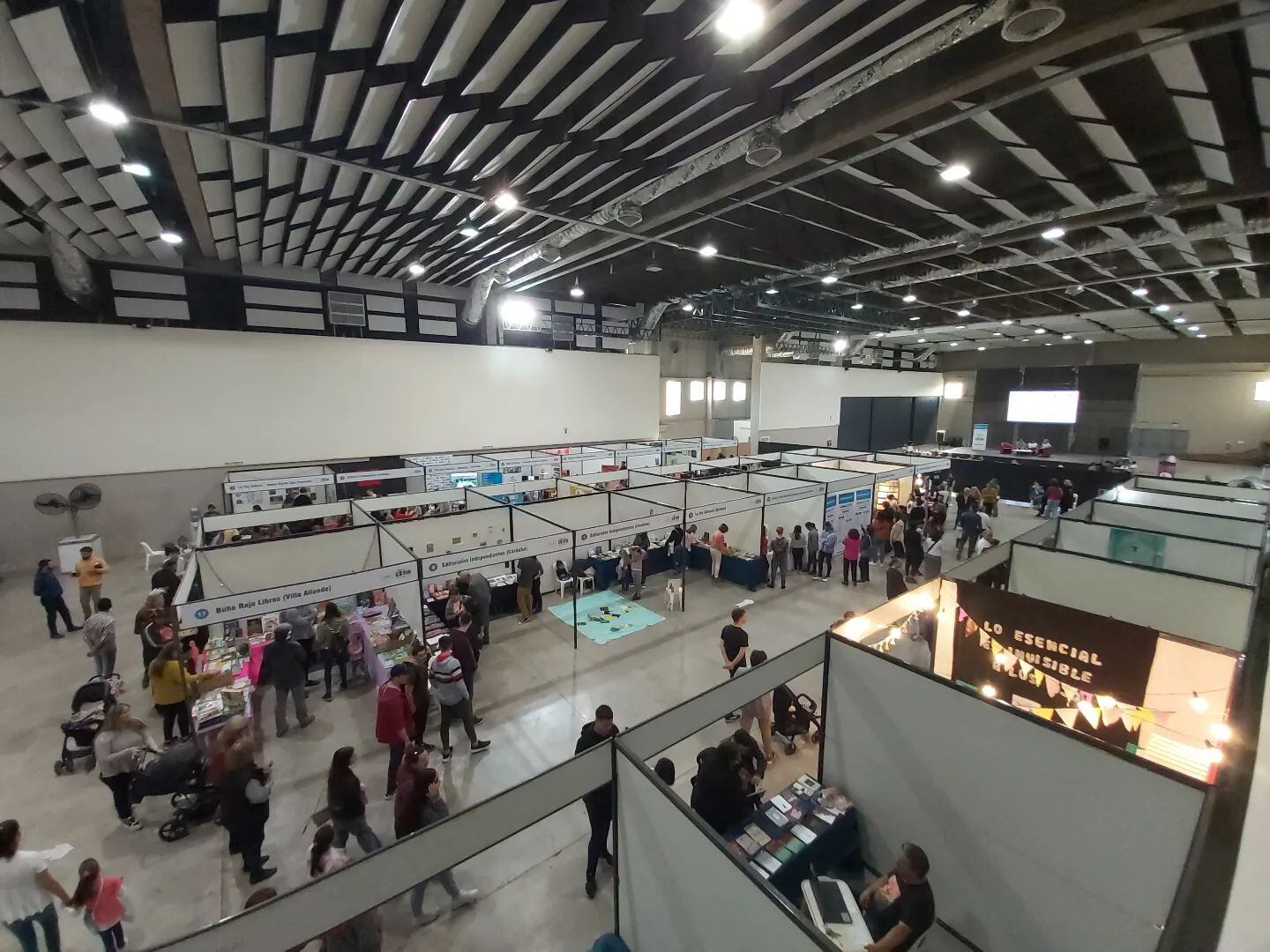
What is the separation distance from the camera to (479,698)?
5461 millimetres

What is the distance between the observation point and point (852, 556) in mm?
8500

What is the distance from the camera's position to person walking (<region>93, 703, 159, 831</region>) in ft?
11.4

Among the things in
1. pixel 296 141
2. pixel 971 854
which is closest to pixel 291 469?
pixel 296 141

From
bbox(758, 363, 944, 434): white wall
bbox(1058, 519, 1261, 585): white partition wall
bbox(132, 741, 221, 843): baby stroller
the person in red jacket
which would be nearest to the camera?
bbox(132, 741, 221, 843): baby stroller

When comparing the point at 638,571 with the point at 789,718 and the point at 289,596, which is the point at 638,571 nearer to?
the point at 789,718

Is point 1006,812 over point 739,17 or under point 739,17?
under

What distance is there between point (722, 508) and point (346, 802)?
5.82 m

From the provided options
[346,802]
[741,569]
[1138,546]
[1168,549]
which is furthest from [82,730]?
[1168,549]

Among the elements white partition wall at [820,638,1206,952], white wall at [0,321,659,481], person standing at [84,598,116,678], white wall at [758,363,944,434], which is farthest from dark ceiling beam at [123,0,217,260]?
white wall at [758,363,944,434]

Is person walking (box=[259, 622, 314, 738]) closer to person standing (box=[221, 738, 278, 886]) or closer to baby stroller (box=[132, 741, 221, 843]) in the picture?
baby stroller (box=[132, 741, 221, 843])

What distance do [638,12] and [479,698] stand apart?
20.3 ft

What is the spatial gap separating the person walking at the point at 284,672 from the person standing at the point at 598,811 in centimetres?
314

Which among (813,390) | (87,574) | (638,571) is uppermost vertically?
(813,390)

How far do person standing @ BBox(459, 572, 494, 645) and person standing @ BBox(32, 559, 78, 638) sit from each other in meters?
5.17
